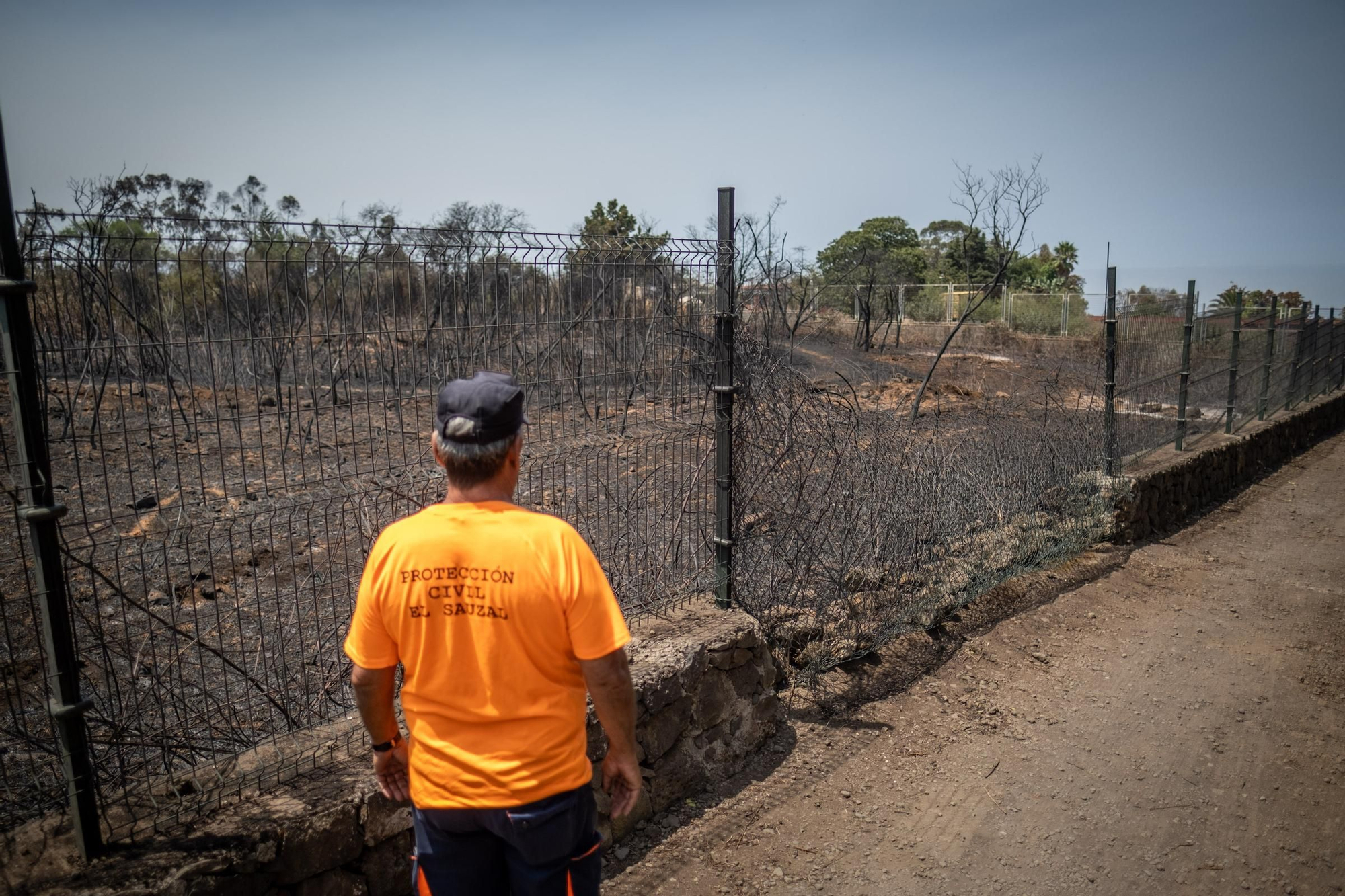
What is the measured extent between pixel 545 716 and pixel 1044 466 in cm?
666

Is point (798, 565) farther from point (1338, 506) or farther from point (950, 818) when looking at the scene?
point (1338, 506)

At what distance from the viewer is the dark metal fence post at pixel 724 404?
181 inches

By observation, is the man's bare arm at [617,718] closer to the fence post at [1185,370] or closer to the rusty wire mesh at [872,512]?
the rusty wire mesh at [872,512]

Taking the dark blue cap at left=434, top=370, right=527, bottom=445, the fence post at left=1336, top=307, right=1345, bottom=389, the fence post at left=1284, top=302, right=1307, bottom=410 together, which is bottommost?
the fence post at left=1336, top=307, right=1345, bottom=389

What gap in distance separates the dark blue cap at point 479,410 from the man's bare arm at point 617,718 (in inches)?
22.3

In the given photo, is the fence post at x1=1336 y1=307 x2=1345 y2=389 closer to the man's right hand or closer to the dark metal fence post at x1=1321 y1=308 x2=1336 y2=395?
the dark metal fence post at x1=1321 y1=308 x2=1336 y2=395

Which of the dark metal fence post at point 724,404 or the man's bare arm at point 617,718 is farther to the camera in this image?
the dark metal fence post at point 724,404

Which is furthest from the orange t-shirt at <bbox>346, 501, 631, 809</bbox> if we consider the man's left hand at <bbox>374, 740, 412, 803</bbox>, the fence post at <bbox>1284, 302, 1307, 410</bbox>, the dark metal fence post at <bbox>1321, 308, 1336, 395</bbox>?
the dark metal fence post at <bbox>1321, 308, 1336, 395</bbox>

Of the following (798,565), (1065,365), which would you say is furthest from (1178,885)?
(1065,365)

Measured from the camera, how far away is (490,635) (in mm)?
2061

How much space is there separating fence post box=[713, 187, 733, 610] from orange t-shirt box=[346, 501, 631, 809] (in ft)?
8.51

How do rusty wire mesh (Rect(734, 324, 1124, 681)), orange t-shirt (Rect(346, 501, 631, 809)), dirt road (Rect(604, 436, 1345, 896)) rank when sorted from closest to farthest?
orange t-shirt (Rect(346, 501, 631, 809)) < dirt road (Rect(604, 436, 1345, 896)) < rusty wire mesh (Rect(734, 324, 1124, 681))

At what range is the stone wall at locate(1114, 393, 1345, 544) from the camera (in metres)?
8.58

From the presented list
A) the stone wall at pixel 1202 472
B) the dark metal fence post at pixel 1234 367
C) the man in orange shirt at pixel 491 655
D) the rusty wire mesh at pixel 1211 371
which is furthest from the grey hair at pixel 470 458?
the dark metal fence post at pixel 1234 367
